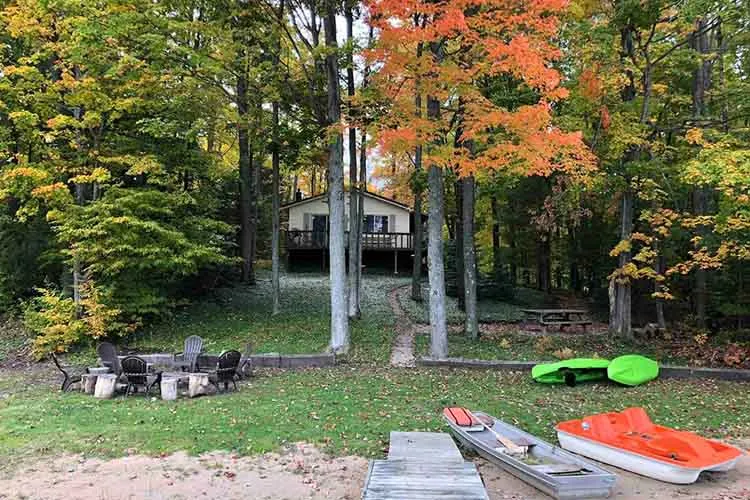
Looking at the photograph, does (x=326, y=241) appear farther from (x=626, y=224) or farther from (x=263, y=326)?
(x=626, y=224)

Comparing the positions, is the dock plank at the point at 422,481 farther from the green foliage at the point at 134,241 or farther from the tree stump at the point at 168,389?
the green foliage at the point at 134,241

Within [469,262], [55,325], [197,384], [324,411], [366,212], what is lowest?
[324,411]

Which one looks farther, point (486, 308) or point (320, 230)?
point (320, 230)

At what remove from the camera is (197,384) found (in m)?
9.48

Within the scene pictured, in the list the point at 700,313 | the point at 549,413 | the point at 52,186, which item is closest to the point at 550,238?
the point at 700,313

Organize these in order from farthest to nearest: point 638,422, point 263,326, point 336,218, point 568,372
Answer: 1. point 263,326
2. point 336,218
3. point 568,372
4. point 638,422

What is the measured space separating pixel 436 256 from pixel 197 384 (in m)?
6.12

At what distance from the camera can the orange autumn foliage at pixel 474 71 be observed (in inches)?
397

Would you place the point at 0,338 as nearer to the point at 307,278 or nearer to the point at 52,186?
the point at 52,186

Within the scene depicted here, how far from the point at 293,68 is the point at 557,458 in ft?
44.6

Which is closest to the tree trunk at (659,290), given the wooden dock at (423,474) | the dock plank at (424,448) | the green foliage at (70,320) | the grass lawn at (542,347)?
the grass lawn at (542,347)

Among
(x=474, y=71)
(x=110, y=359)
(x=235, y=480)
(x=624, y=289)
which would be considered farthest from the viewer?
(x=624, y=289)

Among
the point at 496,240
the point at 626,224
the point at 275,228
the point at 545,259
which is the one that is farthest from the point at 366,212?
the point at 626,224

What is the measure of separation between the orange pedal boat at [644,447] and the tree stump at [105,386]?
25.3 feet
